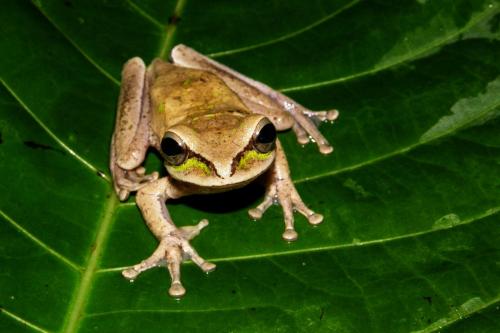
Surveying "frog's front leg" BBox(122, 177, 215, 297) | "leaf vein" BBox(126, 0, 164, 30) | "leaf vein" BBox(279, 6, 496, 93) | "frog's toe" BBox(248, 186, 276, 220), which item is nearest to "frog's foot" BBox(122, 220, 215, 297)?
"frog's front leg" BBox(122, 177, 215, 297)

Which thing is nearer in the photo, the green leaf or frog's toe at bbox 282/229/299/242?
the green leaf

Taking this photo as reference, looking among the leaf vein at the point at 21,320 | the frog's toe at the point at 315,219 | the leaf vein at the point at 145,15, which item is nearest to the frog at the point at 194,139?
the frog's toe at the point at 315,219

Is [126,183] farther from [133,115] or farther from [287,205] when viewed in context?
[287,205]

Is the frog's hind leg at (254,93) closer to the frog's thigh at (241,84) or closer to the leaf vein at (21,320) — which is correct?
the frog's thigh at (241,84)

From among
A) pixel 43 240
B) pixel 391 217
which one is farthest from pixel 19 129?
pixel 391 217

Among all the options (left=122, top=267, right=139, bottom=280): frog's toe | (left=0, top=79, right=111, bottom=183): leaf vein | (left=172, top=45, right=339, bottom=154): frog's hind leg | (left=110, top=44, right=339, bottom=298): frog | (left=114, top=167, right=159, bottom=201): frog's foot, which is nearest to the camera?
(left=122, top=267, right=139, bottom=280): frog's toe

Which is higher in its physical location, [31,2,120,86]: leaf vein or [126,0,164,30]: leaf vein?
[126,0,164,30]: leaf vein

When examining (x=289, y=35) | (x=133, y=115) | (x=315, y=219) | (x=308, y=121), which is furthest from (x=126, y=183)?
(x=289, y=35)

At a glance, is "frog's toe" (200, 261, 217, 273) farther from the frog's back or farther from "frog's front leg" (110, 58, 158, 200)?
the frog's back

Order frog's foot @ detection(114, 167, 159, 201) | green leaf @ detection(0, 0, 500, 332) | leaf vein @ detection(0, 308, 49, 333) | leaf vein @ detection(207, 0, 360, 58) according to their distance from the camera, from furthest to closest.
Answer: leaf vein @ detection(207, 0, 360, 58)
frog's foot @ detection(114, 167, 159, 201)
green leaf @ detection(0, 0, 500, 332)
leaf vein @ detection(0, 308, 49, 333)
